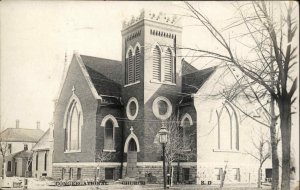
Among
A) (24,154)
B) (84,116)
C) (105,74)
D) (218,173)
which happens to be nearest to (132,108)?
(105,74)

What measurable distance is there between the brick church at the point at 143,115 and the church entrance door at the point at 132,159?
54mm

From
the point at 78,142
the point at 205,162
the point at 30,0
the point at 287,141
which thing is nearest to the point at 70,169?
the point at 78,142

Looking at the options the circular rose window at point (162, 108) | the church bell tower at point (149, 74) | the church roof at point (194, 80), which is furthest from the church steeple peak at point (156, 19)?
the circular rose window at point (162, 108)

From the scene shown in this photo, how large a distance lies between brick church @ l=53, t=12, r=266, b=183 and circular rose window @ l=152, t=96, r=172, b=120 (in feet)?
0.18

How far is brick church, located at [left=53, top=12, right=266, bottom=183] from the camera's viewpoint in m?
20.8

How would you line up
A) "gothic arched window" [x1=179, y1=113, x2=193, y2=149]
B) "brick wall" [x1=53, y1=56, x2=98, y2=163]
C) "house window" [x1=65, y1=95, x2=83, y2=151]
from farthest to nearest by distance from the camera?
"house window" [x1=65, y1=95, x2=83, y2=151], "brick wall" [x1=53, y1=56, x2=98, y2=163], "gothic arched window" [x1=179, y1=113, x2=193, y2=149]

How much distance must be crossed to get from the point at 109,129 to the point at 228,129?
6.67 meters

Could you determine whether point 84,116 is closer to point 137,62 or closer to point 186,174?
point 137,62

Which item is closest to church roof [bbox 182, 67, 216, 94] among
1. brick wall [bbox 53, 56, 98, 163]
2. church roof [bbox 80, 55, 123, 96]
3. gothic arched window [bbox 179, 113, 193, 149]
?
gothic arched window [bbox 179, 113, 193, 149]

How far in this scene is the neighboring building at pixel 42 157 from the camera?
28609 millimetres

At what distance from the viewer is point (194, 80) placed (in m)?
22.8

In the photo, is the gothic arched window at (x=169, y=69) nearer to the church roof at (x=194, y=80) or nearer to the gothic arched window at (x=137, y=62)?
the church roof at (x=194, y=80)

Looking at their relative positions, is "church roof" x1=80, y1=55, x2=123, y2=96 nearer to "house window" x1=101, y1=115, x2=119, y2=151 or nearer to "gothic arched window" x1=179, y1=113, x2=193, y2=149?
"house window" x1=101, y1=115, x2=119, y2=151

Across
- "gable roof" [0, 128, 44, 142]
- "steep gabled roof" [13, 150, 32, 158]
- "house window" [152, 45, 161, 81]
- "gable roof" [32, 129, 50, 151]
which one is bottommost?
"steep gabled roof" [13, 150, 32, 158]
